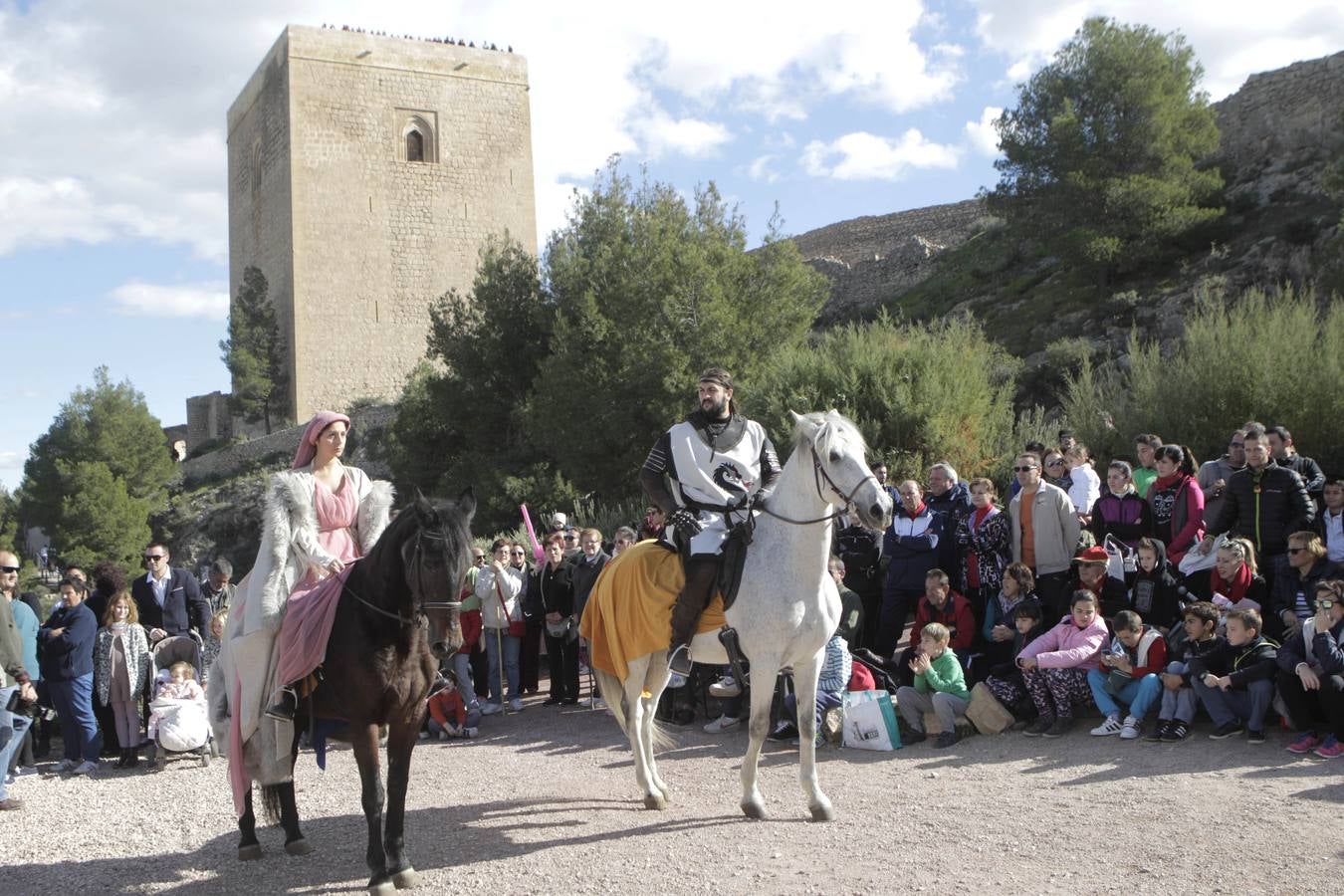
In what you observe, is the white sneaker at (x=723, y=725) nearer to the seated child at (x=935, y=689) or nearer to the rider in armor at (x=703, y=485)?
the seated child at (x=935, y=689)

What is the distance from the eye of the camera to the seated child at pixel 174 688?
9.27 meters

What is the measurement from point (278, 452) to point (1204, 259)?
33.6m

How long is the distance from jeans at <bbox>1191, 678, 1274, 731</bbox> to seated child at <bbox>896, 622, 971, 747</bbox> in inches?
64.1

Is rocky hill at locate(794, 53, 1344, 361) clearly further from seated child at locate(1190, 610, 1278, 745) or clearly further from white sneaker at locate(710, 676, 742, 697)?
white sneaker at locate(710, 676, 742, 697)

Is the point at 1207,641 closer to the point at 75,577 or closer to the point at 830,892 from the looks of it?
the point at 830,892

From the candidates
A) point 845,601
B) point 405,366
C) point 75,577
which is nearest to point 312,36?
point 405,366

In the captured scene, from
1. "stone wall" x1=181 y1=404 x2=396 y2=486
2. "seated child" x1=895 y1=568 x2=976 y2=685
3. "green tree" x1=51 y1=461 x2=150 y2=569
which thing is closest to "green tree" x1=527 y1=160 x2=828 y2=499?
"seated child" x1=895 y1=568 x2=976 y2=685

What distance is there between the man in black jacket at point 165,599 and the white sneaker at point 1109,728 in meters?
7.87

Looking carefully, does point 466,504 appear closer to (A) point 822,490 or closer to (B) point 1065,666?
(A) point 822,490

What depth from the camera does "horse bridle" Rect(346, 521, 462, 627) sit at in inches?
195

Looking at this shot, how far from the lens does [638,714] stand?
21.9 feet

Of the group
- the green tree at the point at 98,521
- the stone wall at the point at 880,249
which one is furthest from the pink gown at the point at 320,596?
the green tree at the point at 98,521

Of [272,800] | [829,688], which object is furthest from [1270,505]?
[272,800]

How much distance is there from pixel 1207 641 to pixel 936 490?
8.86ft
